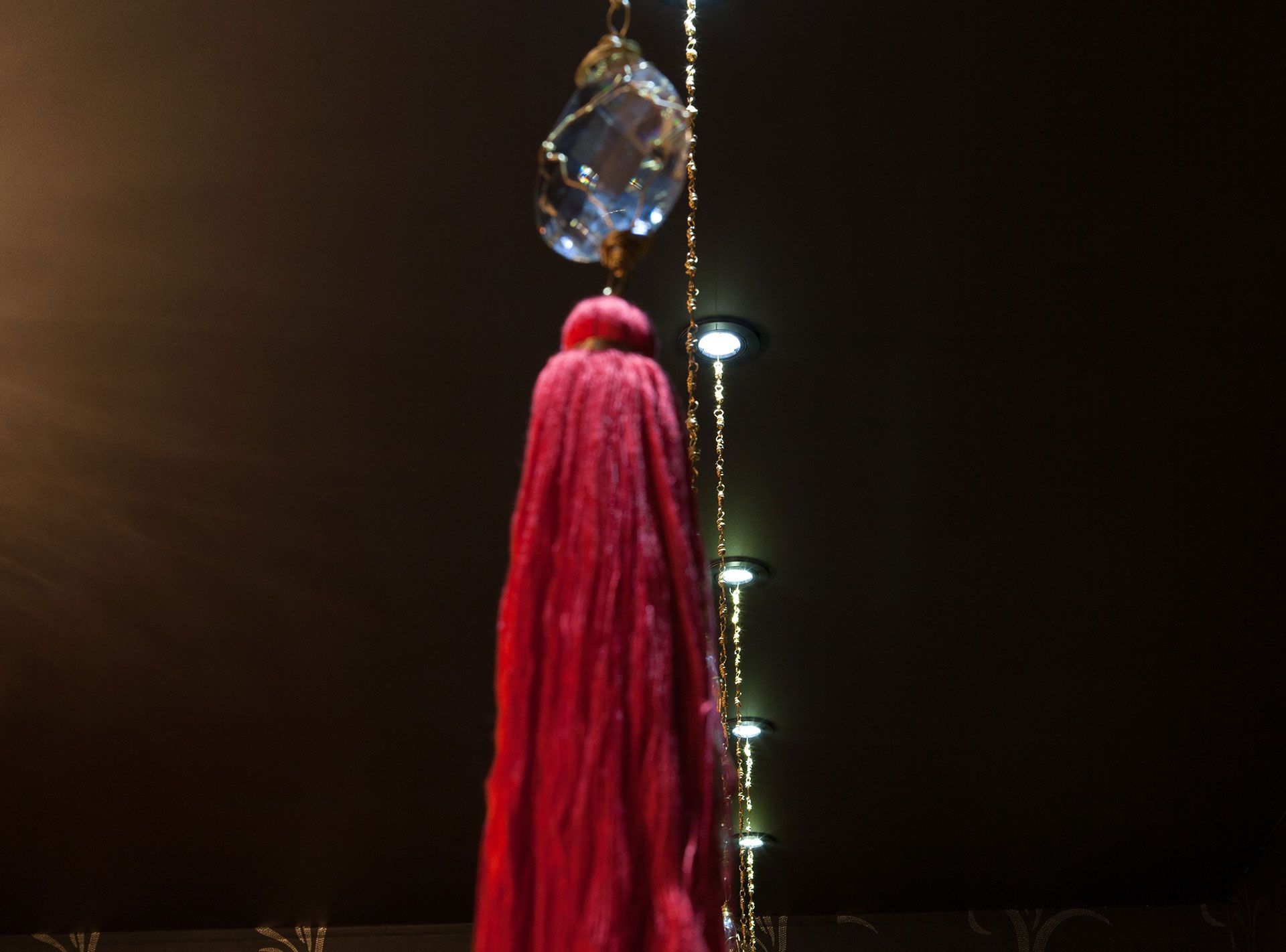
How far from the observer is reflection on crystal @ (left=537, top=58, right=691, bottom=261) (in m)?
0.65

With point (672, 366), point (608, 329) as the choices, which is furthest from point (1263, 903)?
point (608, 329)

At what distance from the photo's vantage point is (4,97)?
169 cm

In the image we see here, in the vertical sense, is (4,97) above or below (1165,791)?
above

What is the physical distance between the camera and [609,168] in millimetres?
651

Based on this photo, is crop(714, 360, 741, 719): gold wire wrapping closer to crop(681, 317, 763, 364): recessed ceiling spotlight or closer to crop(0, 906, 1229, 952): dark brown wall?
crop(681, 317, 763, 364): recessed ceiling spotlight

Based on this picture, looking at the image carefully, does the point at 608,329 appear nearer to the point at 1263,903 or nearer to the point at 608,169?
the point at 608,169

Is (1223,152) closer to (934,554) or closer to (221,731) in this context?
(934,554)

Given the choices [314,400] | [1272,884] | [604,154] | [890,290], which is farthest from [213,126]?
[1272,884]

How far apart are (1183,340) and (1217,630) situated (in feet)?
3.53

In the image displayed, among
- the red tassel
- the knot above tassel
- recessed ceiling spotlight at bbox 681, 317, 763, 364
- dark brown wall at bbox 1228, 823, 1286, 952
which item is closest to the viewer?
the red tassel

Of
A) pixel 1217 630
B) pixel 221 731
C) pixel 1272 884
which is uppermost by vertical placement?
pixel 1217 630

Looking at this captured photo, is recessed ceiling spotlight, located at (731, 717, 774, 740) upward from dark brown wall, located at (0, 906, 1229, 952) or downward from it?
upward

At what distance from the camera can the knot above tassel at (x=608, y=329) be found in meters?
0.64

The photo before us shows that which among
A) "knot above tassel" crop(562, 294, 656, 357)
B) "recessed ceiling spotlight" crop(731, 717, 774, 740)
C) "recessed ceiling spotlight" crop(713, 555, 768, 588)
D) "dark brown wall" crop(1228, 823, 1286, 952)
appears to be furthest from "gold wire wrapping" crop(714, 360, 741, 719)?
"dark brown wall" crop(1228, 823, 1286, 952)
